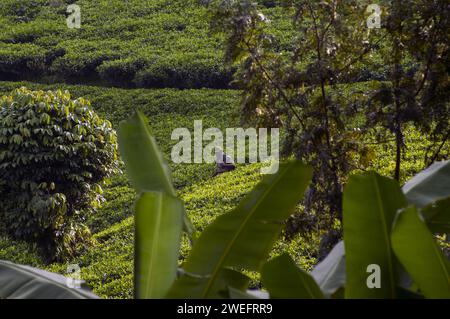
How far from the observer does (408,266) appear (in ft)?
5.11

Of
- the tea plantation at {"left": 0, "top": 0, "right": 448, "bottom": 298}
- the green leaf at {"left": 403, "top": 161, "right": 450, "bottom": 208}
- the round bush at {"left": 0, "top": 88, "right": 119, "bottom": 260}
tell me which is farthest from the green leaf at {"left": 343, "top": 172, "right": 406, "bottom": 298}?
the round bush at {"left": 0, "top": 88, "right": 119, "bottom": 260}

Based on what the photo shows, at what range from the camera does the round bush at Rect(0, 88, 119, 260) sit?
752 centimetres

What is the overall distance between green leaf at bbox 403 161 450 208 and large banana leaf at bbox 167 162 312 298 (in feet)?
1.50

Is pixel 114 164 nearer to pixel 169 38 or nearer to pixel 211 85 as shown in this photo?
pixel 211 85

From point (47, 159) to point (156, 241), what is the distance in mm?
6222

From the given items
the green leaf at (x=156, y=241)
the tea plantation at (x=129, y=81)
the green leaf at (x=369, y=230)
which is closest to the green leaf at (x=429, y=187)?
the green leaf at (x=369, y=230)

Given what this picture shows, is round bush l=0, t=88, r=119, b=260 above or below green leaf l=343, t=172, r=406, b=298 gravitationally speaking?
below

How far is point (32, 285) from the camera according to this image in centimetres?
182

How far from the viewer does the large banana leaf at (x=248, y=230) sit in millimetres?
1714

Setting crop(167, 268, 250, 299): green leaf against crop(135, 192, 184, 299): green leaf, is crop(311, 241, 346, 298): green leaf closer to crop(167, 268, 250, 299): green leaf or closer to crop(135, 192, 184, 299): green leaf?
crop(167, 268, 250, 299): green leaf

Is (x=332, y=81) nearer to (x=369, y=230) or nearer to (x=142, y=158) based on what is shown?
(x=142, y=158)

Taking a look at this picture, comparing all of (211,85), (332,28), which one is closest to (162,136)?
(211,85)

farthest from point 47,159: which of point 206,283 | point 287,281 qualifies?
point 287,281
